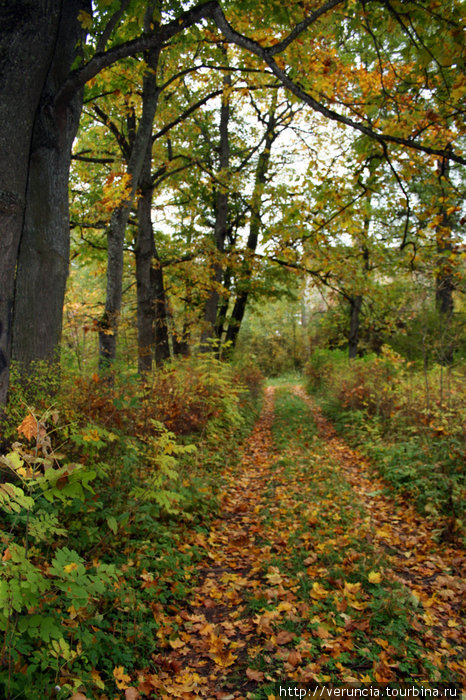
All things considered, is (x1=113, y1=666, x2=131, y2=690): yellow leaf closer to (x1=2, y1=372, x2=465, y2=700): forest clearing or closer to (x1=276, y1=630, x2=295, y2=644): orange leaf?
(x1=2, y1=372, x2=465, y2=700): forest clearing

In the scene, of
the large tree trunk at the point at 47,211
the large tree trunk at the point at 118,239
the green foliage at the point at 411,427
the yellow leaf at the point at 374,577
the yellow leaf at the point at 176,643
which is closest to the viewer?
the yellow leaf at the point at 176,643

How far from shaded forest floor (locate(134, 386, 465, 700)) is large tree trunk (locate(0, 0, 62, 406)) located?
2.55 m

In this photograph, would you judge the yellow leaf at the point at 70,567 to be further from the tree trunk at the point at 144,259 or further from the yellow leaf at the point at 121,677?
the tree trunk at the point at 144,259

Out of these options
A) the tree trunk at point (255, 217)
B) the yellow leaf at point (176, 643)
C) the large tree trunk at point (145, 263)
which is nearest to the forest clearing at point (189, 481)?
the yellow leaf at point (176, 643)

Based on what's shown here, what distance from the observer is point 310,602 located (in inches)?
139

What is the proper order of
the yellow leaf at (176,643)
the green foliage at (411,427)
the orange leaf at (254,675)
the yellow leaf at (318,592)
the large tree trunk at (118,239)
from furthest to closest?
the large tree trunk at (118,239) < the green foliage at (411,427) < the yellow leaf at (318,592) < the yellow leaf at (176,643) < the orange leaf at (254,675)

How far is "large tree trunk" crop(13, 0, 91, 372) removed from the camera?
3.92m

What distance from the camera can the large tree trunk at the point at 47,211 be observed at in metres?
3.92

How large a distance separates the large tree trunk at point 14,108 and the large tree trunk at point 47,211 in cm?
45

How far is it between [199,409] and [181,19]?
19.6 ft

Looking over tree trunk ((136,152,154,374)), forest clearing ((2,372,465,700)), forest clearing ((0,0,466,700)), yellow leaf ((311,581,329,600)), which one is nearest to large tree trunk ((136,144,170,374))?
tree trunk ((136,152,154,374))

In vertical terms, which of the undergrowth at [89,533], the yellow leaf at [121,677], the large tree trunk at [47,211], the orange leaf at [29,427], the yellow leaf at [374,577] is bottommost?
the yellow leaf at [374,577]

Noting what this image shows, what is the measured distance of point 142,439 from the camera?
4797 mm

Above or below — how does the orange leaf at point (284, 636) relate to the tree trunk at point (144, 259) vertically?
below
